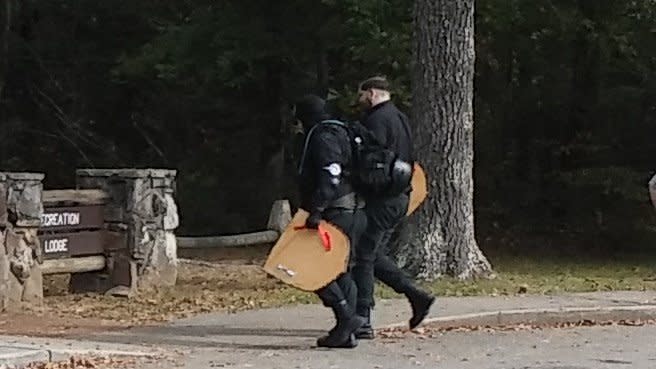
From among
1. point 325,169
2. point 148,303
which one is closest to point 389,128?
point 325,169

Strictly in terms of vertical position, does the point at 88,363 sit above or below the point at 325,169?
below

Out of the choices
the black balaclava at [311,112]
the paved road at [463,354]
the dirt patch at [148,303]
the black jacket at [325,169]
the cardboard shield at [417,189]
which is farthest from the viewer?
the dirt patch at [148,303]

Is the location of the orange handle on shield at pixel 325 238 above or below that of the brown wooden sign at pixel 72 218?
above

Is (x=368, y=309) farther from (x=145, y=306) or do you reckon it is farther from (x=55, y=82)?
(x=55, y=82)

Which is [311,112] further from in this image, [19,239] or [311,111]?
[19,239]

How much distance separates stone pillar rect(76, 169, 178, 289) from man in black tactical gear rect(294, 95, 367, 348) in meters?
4.76

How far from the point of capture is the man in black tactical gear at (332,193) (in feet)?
34.6

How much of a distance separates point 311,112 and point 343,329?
1671 mm

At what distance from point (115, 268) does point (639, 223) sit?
1253 centimetres

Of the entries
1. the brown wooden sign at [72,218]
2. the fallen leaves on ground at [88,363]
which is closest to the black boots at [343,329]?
the fallen leaves on ground at [88,363]

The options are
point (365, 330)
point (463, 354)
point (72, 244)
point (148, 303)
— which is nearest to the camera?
point (463, 354)

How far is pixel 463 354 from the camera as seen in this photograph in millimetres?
10969

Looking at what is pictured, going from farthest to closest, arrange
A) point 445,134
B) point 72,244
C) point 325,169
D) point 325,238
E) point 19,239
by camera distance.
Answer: point 445,134 → point 72,244 → point 19,239 → point 325,238 → point 325,169

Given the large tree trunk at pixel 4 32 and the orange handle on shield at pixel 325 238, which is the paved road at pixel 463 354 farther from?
the large tree trunk at pixel 4 32
